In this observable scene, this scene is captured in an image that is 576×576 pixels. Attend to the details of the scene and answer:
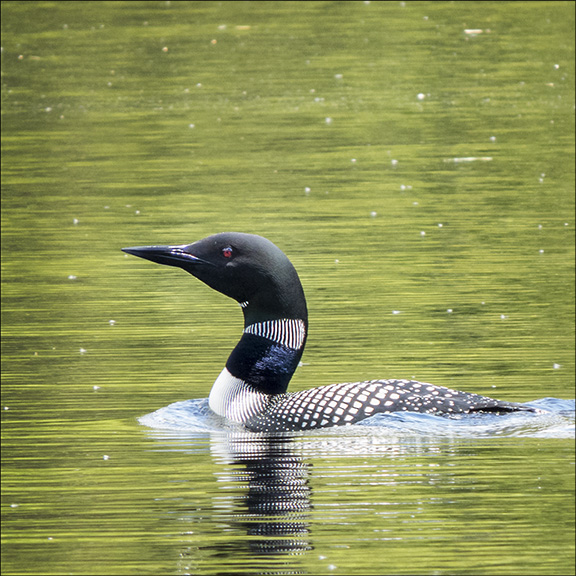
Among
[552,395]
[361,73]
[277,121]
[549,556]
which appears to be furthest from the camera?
[361,73]

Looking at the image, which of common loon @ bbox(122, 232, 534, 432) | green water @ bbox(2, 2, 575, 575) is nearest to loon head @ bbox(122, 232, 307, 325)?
common loon @ bbox(122, 232, 534, 432)

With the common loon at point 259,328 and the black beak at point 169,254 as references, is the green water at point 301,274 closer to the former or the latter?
the common loon at point 259,328

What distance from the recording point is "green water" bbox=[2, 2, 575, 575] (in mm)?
5043

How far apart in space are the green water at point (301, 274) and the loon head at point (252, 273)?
0.64 metres

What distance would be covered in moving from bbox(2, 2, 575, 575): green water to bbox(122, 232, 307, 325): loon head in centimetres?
64

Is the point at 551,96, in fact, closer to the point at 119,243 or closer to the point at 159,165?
the point at 159,165

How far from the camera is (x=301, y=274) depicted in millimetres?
9445

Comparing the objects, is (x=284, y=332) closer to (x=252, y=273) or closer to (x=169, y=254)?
(x=252, y=273)

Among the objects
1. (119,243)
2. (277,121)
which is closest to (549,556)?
(119,243)

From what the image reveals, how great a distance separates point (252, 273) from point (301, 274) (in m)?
3.00

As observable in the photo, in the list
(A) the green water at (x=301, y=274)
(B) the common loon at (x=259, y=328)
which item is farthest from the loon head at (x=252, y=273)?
(A) the green water at (x=301, y=274)

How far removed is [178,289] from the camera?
9.48 metres

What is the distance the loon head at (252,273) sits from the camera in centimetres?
→ 642

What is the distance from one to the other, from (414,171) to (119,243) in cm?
332
